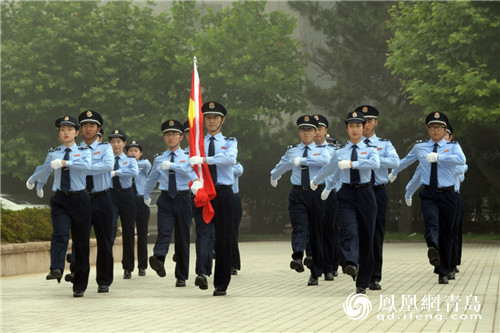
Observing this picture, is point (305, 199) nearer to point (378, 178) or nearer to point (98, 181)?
point (378, 178)

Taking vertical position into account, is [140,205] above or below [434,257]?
above

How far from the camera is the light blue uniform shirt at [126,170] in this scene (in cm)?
1677

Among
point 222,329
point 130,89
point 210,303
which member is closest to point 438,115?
point 210,303

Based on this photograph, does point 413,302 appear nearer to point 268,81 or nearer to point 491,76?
point 491,76

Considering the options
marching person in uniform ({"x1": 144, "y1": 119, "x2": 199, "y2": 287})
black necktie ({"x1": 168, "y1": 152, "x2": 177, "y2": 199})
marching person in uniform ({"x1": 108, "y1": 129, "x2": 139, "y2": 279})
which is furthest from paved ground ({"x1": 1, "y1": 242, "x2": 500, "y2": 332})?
black necktie ({"x1": 168, "y1": 152, "x2": 177, "y2": 199})

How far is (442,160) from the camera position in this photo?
1495cm

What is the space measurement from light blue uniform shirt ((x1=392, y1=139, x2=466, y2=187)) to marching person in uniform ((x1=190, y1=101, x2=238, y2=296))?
10.2 feet

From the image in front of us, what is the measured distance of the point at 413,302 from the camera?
39.3 ft

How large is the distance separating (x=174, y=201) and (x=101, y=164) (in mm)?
2292

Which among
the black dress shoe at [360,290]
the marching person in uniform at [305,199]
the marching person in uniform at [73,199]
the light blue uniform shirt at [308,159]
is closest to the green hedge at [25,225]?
the marching person in uniform at [73,199]

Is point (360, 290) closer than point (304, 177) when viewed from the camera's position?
Yes

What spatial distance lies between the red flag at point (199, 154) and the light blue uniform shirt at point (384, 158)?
7.69ft

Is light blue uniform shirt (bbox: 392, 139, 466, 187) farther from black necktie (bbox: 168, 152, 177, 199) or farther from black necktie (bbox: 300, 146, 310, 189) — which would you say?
black necktie (bbox: 168, 152, 177, 199)

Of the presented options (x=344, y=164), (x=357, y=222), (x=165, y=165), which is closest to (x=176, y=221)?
(x=165, y=165)
